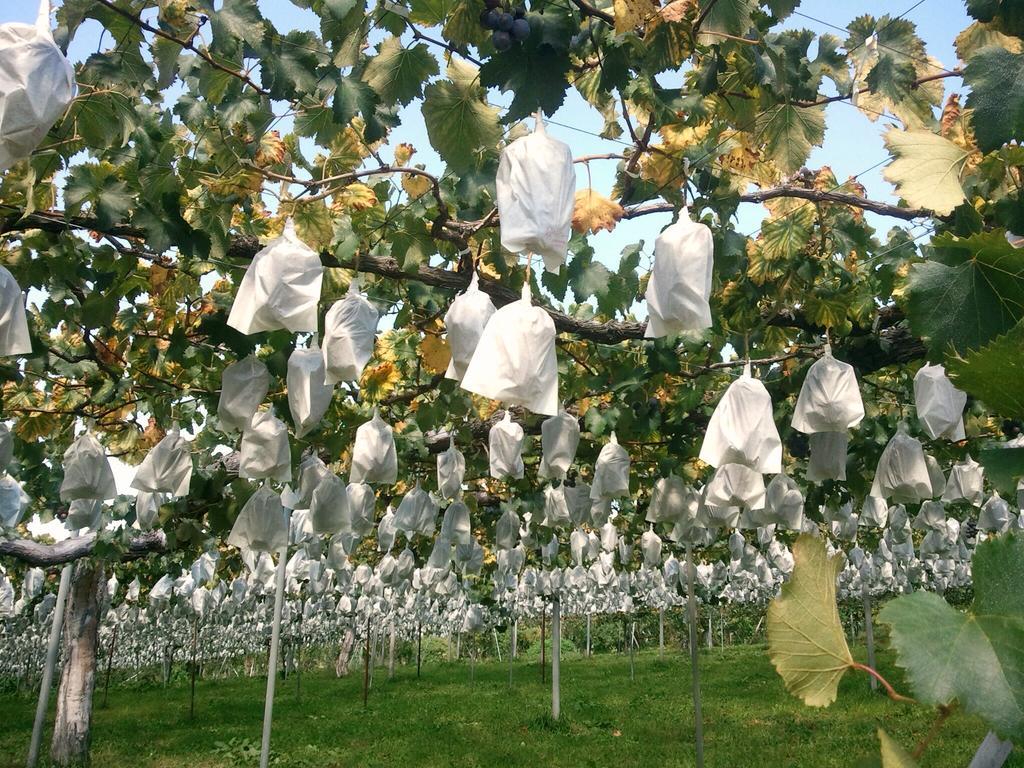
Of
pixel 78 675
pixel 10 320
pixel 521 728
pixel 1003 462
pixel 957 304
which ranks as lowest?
pixel 521 728

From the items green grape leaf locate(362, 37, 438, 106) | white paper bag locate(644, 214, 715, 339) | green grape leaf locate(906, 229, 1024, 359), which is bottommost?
green grape leaf locate(906, 229, 1024, 359)

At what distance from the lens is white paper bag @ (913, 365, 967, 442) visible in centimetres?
322

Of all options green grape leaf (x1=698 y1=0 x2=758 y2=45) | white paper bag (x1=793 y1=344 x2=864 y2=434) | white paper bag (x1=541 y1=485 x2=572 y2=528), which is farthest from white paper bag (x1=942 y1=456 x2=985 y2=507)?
green grape leaf (x1=698 y1=0 x2=758 y2=45)

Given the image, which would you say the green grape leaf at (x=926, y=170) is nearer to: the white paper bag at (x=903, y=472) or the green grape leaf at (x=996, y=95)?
the green grape leaf at (x=996, y=95)

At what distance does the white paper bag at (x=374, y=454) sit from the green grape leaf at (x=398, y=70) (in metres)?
2.08

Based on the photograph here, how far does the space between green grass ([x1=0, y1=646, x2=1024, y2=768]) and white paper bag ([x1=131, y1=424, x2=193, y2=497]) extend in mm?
4797

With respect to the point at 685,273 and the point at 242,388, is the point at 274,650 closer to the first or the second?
the point at 242,388

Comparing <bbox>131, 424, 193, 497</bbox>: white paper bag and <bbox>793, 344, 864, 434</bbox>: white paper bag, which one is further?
<bbox>131, 424, 193, 497</bbox>: white paper bag

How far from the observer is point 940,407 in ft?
10.6

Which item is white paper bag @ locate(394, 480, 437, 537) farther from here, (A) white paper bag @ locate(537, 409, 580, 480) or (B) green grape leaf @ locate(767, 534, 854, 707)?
(B) green grape leaf @ locate(767, 534, 854, 707)

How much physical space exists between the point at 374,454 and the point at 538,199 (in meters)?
2.50

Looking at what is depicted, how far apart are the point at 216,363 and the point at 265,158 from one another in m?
2.26

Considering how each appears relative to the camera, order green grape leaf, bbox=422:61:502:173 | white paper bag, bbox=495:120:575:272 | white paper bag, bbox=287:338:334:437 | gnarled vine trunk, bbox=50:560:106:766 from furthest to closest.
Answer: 1. gnarled vine trunk, bbox=50:560:106:766
2. white paper bag, bbox=287:338:334:437
3. green grape leaf, bbox=422:61:502:173
4. white paper bag, bbox=495:120:575:272

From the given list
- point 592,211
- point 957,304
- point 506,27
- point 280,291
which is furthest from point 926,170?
point 280,291
